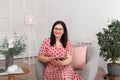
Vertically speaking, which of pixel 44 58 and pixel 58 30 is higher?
pixel 58 30

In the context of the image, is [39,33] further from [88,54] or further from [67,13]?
[88,54]

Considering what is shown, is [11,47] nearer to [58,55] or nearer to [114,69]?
[58,55]

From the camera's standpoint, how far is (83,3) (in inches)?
232

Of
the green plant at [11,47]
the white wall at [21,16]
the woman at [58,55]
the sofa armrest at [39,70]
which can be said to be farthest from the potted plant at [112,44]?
the white wall at [21,16]

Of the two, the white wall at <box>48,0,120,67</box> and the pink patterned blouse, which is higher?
the white wall at <box>48,0,120,67</box>

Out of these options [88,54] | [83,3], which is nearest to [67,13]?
[83,3]

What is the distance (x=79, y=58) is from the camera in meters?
3.27

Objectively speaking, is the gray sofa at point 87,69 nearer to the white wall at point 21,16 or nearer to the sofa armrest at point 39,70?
the sofa armrest at point 39,70

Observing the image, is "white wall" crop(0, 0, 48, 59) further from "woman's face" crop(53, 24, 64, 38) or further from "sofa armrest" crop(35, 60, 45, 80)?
"woman's face" crop(53, 24, 64, 38)

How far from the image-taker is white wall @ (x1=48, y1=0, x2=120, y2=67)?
5.26 meters

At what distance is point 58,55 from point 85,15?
3.06m

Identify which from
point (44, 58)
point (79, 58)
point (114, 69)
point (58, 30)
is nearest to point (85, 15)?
point (114, 69)

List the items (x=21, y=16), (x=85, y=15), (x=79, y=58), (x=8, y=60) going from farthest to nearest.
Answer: (x=21, y=16) < (x=85, y=15) < (x=79, y=58) < (x=8, y=60)

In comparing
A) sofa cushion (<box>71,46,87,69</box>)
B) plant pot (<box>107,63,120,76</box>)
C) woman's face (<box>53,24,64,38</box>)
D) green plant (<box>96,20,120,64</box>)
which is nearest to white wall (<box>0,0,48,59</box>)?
green plant (<box>96,20,120,64</box>)
